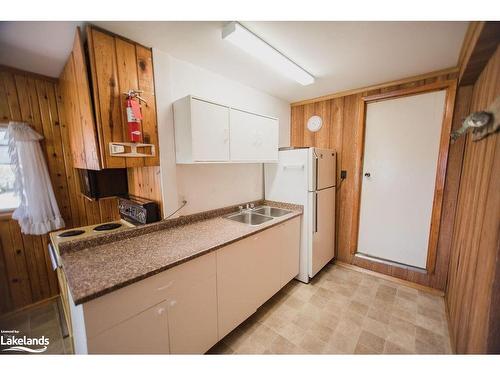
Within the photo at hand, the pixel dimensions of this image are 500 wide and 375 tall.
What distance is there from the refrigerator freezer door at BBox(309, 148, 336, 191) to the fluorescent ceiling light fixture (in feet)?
2.60

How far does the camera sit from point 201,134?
1.60m

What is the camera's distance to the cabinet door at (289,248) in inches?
82.3

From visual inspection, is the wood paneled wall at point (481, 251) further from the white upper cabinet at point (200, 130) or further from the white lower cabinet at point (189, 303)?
the white upper cabinet at point (200, 130)

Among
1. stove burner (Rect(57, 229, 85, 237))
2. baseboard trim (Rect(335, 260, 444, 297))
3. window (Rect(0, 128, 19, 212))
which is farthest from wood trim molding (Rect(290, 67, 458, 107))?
window (Rect(0, 128, 19, 212))

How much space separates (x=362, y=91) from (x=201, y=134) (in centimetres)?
207

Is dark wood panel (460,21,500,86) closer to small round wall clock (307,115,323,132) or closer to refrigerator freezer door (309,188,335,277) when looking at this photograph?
small round wall clock (307,115,323,132)

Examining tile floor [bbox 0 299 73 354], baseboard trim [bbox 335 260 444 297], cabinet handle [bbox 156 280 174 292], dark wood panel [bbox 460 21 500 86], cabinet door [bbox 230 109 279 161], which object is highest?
dark wood panel [bbox 460 21 500 86]

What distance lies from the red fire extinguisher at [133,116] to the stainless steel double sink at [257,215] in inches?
46.1

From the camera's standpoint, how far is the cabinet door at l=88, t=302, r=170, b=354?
95cm

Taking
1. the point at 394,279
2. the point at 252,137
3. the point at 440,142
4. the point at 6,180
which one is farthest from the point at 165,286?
the point at 440,142

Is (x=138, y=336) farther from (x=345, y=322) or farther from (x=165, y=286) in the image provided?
(x=345, y=322)

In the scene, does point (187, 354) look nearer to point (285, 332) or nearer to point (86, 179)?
point (285, 332)

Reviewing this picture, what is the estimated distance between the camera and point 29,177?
6.30 feet

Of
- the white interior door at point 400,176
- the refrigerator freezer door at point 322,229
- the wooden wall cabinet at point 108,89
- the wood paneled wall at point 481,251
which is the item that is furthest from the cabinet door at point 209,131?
the white interior door at point 400,176
